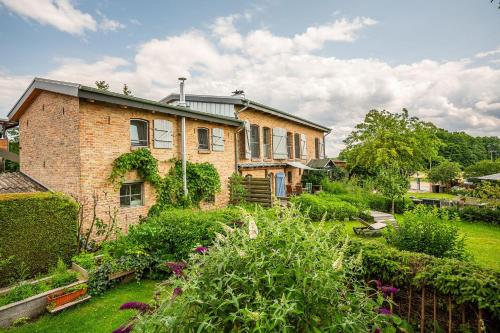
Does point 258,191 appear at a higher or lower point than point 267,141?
lower

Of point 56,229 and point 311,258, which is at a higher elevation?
point 311,258

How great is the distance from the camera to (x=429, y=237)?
20.3ft

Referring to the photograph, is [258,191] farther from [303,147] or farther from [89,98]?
[303,147]

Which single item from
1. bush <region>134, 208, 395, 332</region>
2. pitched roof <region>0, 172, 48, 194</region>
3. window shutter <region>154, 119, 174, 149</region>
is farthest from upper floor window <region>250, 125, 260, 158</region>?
bush <region>134, 208, 395, 332</region>

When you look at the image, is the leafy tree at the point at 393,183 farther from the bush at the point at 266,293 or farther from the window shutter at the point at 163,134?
the bush at the point at 266,293

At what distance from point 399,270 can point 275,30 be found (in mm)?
11359

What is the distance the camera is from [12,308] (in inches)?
213

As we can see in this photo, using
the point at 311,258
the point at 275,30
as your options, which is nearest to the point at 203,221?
the point at 311,258

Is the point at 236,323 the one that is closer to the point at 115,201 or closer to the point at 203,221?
the point at 203,221

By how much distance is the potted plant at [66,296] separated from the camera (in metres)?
5.77

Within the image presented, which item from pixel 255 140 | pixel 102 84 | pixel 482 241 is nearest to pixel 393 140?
pixel 255 140

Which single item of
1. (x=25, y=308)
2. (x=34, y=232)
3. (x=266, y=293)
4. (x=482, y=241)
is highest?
(x=266, y=293)

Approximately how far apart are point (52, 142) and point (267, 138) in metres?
13.0

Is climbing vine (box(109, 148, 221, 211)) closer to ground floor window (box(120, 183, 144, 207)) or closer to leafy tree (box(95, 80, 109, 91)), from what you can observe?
ground floor window (box(120, 183, 144, 207))
